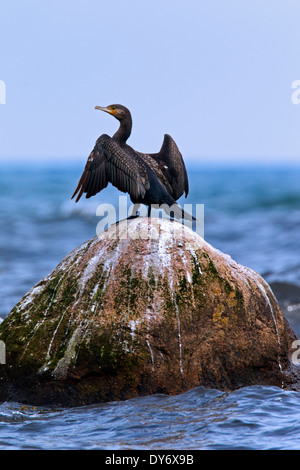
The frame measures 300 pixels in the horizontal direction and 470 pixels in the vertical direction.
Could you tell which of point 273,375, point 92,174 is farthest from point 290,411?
point 92,174

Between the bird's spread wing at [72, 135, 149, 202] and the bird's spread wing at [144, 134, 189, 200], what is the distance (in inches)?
25.7

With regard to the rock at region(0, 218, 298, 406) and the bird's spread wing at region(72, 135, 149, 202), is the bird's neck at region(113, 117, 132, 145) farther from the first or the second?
the rock at region(0, 218, 298, 406)

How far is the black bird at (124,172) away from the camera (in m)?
6.60

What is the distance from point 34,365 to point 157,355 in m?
0.98

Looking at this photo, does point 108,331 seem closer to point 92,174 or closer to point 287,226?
point 92,174

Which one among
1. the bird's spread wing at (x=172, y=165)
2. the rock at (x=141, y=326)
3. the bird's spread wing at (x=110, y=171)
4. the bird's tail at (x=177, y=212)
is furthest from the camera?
the bird's spread wing at (x=172, y=165)

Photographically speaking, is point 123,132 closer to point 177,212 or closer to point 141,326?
point 177,212

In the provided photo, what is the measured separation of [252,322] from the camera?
605 centimetres

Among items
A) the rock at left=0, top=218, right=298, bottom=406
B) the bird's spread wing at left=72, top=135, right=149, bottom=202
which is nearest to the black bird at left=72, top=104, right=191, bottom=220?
the bird's spread wing at left=72, top=135, right=149, bottom=202

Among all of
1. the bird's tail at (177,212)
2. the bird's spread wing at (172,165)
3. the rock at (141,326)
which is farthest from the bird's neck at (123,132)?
the rock at (141,326)

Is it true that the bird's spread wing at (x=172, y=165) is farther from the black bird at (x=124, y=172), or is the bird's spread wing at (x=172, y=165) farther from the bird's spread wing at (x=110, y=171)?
the bird's spread wing at (x=110, y=171)

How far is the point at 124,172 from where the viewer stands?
6.69m

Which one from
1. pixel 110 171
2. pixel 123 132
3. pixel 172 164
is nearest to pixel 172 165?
pixel 172 164

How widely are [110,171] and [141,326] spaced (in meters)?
1.63
